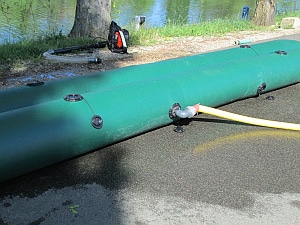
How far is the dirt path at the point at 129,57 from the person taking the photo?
5.22 m

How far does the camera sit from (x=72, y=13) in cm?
1256

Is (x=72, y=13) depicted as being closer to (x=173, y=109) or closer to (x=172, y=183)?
(x=173, y=109)

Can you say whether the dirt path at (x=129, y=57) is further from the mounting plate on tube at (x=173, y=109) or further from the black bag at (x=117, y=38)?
the mounting plate on tube at (x=173, y=109)

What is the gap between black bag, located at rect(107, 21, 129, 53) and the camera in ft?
21.5

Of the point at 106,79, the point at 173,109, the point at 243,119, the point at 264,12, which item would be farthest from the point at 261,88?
the point at 264,12

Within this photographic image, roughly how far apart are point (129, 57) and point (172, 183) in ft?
12.8

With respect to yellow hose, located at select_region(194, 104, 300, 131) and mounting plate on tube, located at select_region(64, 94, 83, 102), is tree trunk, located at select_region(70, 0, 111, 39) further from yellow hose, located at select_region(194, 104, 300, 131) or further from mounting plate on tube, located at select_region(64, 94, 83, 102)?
mounting plate on tube, located at select_region(64, 94, 83, 102)

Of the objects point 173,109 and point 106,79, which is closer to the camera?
point 173,109

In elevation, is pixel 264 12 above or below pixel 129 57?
above

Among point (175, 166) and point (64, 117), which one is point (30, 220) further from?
point (175, 166)

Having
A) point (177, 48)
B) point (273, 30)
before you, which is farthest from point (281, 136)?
point (273, 30)

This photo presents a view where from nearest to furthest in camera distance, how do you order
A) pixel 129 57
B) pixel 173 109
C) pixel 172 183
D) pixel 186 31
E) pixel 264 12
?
pixel 172 183
pixel 173 109
pixel 129 57
pixel 186 31
pixel 264 12

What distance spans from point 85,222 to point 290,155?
71.1 inches

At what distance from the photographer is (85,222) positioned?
2414 mm
